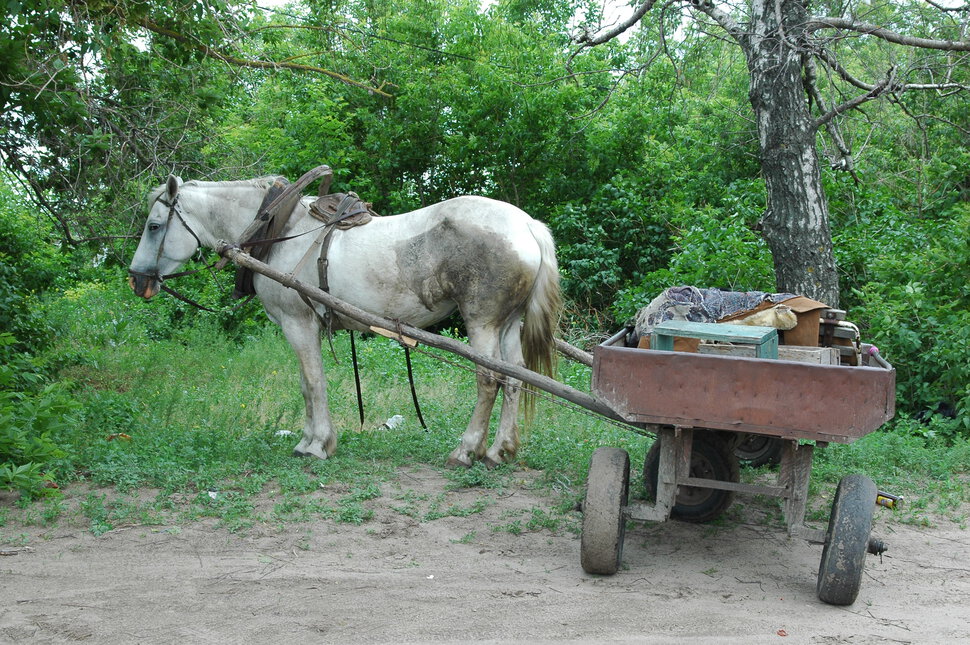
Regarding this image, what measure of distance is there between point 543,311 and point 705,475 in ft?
6.03

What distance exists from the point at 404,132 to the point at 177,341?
5060 mm

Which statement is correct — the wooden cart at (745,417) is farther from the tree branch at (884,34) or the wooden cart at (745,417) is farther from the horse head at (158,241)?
the horse head at (158,241)

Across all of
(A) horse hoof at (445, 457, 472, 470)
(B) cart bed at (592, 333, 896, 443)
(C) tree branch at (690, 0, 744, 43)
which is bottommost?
(A) horse hoof at (445, 457, 472, 470)

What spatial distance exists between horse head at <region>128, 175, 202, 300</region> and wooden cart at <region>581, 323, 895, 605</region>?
159 inches

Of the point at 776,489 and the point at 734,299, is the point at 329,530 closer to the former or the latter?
the point at 776,489

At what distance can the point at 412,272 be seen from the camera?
612cm

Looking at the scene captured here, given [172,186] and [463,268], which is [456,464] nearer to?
[463,268]

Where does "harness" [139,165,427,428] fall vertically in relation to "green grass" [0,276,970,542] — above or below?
above

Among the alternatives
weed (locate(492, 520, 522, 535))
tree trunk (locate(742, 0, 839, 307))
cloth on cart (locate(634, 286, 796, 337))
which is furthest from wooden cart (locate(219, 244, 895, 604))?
tree trunk (locate(742, 0, 839, 307))

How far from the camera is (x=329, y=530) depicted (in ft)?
16.2

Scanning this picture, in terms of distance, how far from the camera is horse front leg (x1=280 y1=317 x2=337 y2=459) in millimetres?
6398

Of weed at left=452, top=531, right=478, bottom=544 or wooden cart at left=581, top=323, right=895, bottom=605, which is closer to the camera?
wooden cart at left=581, top=323, right=895, bottom=605

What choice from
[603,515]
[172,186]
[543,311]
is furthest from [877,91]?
[172,186]

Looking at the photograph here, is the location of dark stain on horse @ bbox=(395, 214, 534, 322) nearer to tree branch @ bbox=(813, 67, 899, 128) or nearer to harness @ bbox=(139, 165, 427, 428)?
harness @ bbox=(139, 165, 427, 428)
